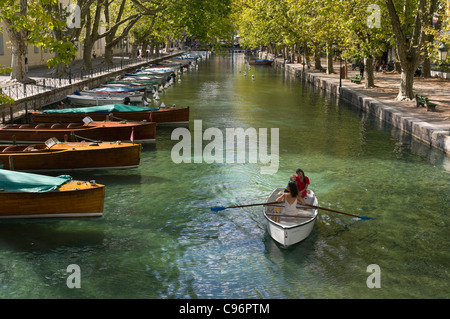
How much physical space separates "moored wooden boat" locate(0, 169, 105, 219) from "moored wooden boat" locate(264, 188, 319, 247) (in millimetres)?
4324

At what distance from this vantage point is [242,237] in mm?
13102

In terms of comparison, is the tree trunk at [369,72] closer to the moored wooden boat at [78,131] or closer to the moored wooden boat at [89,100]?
the moored wooden boat at [89,100]

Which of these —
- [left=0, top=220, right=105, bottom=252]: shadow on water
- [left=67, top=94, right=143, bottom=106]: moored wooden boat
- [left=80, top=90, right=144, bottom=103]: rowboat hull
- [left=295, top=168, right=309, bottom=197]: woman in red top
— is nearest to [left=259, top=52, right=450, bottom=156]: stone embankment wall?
[left=295, top=168, right=309, bottom=197]: woman in red top

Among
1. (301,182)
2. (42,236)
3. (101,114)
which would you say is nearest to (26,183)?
(42,236)

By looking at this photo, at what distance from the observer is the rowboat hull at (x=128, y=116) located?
26125 millimetres

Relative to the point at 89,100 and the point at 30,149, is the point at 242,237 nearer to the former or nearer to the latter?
→ the point at 30,149

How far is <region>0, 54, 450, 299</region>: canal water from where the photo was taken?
35.1 ft

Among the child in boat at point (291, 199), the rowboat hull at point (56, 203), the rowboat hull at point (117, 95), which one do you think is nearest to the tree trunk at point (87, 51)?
the rowboat hull at point (117, 95)

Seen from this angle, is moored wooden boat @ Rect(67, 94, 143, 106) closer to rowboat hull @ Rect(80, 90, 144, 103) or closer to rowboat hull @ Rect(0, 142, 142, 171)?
rowboat hull @ Rect(80, 90, 144, 103)

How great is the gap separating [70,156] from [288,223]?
337 inches

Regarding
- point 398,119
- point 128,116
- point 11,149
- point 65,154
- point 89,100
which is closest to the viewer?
point 11,149

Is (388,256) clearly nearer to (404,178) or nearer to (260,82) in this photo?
(404,178)

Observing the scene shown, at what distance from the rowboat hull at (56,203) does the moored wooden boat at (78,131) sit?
6.69m
